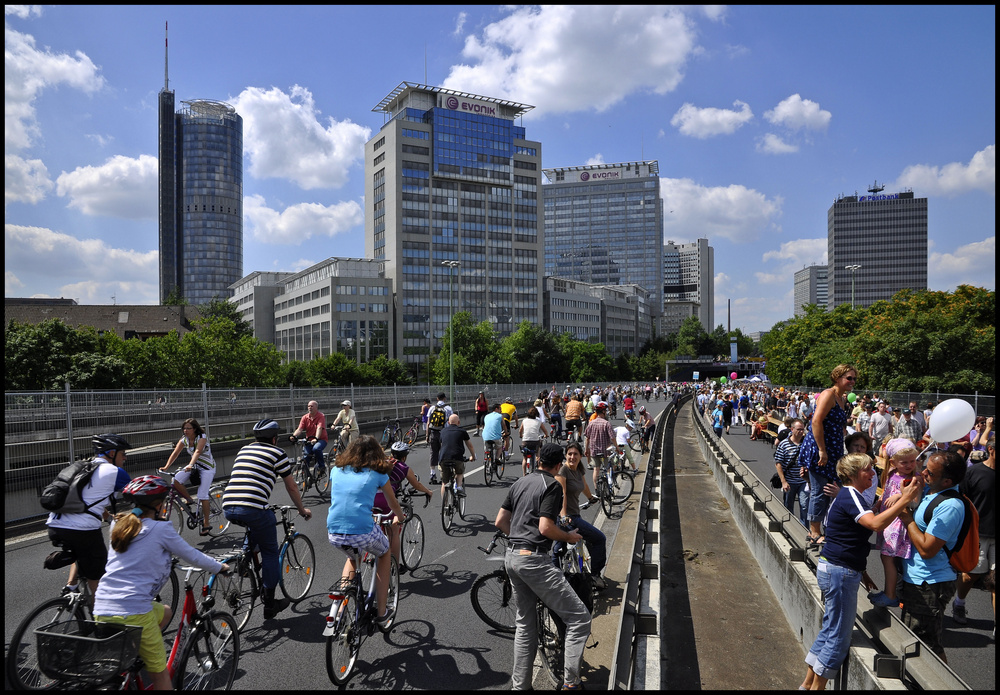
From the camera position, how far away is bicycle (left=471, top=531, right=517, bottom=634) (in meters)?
5.94

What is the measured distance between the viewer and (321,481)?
43.7 feet

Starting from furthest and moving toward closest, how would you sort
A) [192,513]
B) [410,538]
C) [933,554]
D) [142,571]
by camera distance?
1. [192,513]
2. [410,538]
3. [933,554]
4. [142,571]

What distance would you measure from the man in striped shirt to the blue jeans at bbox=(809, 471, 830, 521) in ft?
17.8

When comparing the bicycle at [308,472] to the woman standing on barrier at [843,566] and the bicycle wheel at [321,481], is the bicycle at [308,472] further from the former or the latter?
the woman standing on barrier at [843,566]

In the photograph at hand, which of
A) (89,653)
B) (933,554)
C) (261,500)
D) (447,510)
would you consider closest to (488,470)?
(447,510)

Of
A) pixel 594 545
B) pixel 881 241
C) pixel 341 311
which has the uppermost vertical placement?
pixel 881 241

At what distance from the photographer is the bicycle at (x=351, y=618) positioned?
15.3 ft

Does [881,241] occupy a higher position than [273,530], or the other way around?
[881,241]

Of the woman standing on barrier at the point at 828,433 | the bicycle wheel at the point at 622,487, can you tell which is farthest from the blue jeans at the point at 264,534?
the bicycle wheel at the point at 622,487

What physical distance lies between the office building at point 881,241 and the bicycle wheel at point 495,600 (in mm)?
181957

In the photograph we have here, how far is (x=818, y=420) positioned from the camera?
6387mm

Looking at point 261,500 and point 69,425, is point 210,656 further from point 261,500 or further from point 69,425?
point 69,425

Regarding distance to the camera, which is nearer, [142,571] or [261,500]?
[142,571]

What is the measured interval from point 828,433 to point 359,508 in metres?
4.84
